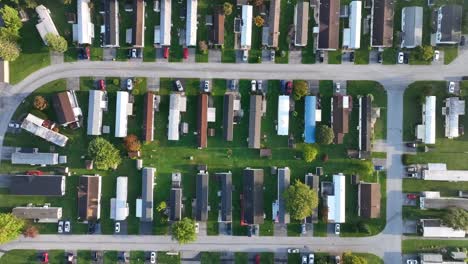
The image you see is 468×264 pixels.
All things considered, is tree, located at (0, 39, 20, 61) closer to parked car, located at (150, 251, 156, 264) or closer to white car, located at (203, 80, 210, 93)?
white car, located at (203, 80, 210, 93)

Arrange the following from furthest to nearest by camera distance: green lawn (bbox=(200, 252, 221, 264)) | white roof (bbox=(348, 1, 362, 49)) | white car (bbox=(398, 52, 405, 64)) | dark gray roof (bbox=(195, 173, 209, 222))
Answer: green lawn (bbox=(200, 252, 221, 264)) < dark gray roof (bbox=(195, 173, 209, 222)) < white car (bbox=(398, 52, 405, 64)) < white roof (bbox=(348, 1, 362, 49))

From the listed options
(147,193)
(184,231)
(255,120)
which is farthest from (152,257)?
(255,120)

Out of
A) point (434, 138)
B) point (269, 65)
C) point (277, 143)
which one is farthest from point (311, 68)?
point (434, 138)

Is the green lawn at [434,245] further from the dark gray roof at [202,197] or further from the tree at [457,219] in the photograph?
the dark gray roof at [202,197]

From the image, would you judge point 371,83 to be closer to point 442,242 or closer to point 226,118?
point 226,118

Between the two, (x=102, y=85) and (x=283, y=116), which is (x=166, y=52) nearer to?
(x=102, y=85)

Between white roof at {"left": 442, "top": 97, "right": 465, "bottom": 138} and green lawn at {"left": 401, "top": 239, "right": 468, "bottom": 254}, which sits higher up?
white roof at {"left": 442, "top": 97, "right": 465, "bottom": 138}

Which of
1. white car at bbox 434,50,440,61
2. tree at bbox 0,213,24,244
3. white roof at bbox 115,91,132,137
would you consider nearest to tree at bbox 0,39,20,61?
white roof at bbox 115,91,132,137
